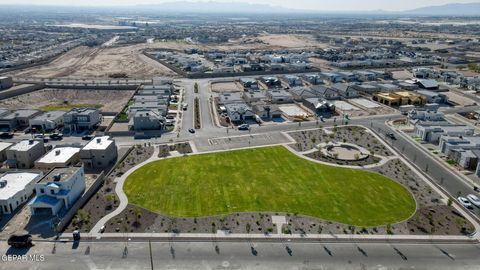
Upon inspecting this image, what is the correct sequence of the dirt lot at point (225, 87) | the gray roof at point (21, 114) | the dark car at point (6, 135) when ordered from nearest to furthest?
1. the dark car at point (6, 135)
2. the gray roof at point (21, 114)
3. the dirt lot at point (225, 87)

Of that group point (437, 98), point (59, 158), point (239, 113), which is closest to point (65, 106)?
point (59, 158)

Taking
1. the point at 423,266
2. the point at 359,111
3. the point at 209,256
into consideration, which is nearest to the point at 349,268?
the point at 423,266

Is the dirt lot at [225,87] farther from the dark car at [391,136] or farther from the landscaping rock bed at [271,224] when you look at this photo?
the landscaping rock bed at [271,224]

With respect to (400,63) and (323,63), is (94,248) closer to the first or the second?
(323,63)

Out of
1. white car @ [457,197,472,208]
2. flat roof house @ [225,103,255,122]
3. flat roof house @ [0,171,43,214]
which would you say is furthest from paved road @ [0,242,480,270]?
flat roof house @ [225,103,255,122]

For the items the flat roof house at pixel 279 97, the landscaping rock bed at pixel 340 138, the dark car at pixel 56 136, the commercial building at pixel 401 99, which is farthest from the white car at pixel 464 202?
the dark car at pixel 56 136

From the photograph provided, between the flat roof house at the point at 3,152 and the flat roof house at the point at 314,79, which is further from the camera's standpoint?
the flat roof house at the point at 314,79
